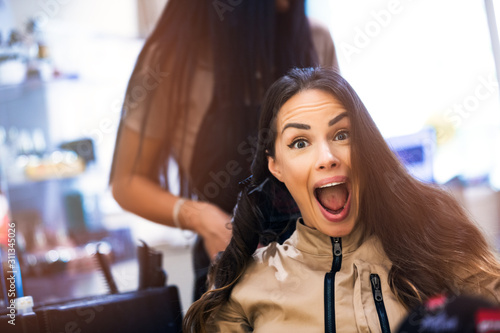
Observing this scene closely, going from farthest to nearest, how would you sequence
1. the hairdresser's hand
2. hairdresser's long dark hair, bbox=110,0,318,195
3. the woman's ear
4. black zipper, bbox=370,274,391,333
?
hairdresser's long dark hair, bbox=110,0,318,195 < the hairdresser's hand < the woman's ear < black zipper, bbox=370,274,391,333

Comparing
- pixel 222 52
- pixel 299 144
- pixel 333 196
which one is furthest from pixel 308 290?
pixel 222 52

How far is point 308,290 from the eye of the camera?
1172 mm

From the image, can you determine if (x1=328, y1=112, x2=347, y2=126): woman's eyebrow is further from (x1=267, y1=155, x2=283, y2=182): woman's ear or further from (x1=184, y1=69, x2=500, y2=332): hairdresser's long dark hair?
(x1=267, y1=155, x2=283, y2=182): woman's ear

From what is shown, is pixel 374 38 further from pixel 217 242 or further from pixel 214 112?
pixel 217 242

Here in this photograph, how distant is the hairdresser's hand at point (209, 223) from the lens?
1476 mm

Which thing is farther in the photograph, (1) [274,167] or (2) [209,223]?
(2) [209,223]

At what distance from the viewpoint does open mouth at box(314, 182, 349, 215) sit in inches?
45.9

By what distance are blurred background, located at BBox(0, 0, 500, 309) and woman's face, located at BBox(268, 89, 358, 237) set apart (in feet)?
0.68

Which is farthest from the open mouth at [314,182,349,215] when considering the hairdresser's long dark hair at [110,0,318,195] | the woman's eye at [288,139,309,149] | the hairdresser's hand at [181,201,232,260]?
the hairdresser's long dark hair at [110,0,318,195]

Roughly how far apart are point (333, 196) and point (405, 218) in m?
0.17

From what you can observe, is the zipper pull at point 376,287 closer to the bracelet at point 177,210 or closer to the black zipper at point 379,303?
the black zipper at point 379,303

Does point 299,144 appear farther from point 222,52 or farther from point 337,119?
point 222,52

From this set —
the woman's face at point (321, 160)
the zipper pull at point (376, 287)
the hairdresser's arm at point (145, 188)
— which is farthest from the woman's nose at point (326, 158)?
the hairdresser's arm at point (145, 188)

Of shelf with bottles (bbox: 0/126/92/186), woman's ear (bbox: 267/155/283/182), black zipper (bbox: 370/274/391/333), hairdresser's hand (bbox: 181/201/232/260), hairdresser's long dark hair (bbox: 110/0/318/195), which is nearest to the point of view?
black zipper (bbox: 370/274/391/333)
